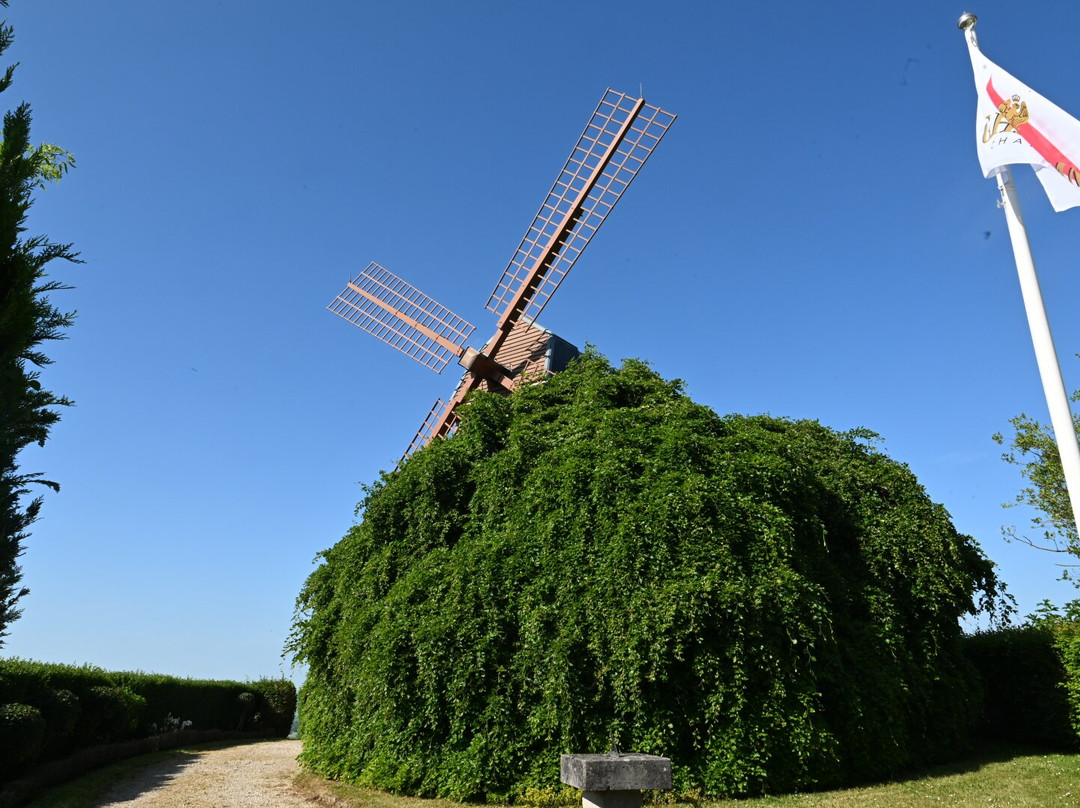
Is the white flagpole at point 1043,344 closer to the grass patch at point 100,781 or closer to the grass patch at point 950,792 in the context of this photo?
the grass patch at point 950,792

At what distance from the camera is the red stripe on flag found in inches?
227

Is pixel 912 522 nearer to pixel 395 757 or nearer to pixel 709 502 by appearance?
pixel 709 502

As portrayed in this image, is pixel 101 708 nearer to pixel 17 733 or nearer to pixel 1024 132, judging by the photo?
pixel 17 733

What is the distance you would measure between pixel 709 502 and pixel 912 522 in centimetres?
451

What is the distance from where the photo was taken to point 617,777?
5.84 metres

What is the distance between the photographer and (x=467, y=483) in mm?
13359

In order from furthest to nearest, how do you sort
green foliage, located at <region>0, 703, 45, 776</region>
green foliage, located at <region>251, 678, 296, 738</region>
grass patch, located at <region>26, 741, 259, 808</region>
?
green foliage, located at <region>251, 678, 296, 738</region> → grass patch, located at <region>26, 741, 259, 808</region> → green foliage, located at <region>0, 703, 45, 776</region>

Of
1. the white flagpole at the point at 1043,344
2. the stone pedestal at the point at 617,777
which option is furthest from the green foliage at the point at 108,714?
the white flagpole at the point at 1043,344

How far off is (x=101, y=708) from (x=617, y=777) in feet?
42.5

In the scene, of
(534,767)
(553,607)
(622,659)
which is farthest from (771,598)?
(534,767)

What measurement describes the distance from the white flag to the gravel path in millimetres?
12194

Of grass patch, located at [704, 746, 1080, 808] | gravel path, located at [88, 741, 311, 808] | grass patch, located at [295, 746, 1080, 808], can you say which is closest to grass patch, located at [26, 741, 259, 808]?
gravel path, located at [88, 741, 311, 808]

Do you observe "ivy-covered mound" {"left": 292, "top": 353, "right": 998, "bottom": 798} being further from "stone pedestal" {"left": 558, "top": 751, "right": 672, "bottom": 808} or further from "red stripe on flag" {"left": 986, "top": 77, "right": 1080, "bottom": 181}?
"red stripe on flag" {"left": 986, "top": 77, "right": 1080, "bottom": 181}

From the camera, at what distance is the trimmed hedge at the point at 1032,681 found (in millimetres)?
12305
